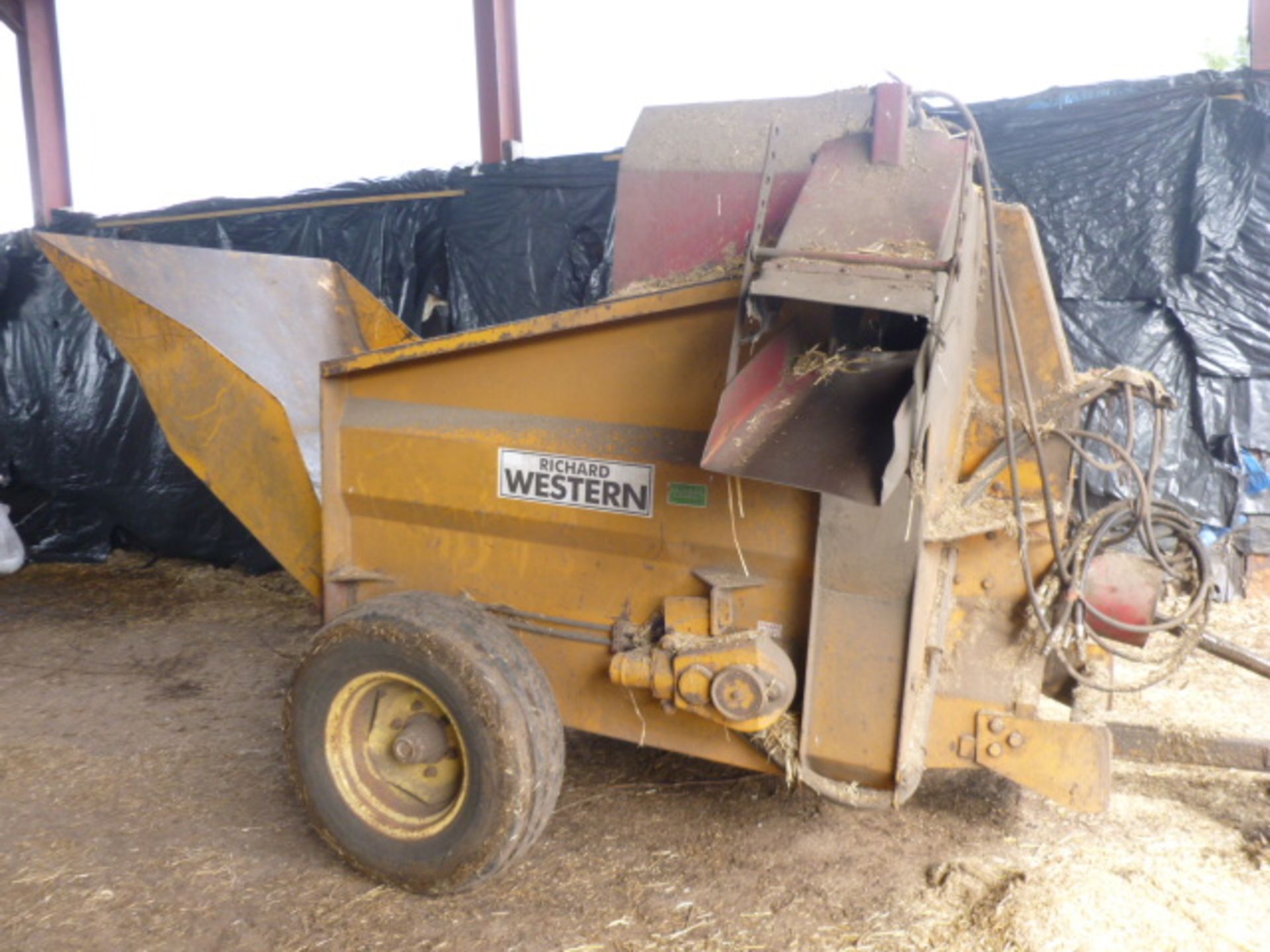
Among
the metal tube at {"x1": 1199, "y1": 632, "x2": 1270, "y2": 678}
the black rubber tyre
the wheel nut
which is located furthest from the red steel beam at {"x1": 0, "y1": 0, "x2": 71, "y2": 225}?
the metal tube at {"x1": 1199, "y1": 632, "x2": 1270, "y2": 678}

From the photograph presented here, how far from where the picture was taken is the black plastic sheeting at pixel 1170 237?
14.4ft

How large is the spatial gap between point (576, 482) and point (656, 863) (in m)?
1.14

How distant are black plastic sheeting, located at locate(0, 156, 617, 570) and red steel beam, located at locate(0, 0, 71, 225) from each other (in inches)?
23.5

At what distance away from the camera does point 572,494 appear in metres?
2.64

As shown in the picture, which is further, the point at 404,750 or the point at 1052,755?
the point at 404,750

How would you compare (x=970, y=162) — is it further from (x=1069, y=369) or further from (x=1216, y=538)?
(x=1216, y=538)

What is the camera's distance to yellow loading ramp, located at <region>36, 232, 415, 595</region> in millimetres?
3193

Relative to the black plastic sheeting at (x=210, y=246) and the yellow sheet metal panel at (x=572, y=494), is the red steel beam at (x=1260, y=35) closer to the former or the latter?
the black plastic sheeting at (x=210, y=246)

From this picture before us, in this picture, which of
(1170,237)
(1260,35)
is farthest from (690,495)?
(1260,35)

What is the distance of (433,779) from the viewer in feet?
8.92

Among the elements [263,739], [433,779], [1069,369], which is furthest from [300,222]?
[1069,369]

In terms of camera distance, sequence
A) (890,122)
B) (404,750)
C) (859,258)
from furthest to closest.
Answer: (404,750) → (890,122) → (859,258)

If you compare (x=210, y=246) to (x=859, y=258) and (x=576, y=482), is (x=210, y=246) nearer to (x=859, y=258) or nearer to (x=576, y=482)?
(x=576, y=482)

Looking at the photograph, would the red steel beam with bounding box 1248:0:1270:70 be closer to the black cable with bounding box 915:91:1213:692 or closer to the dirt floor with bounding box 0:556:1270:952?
the black cable with bounding box 915:91:1213:692
